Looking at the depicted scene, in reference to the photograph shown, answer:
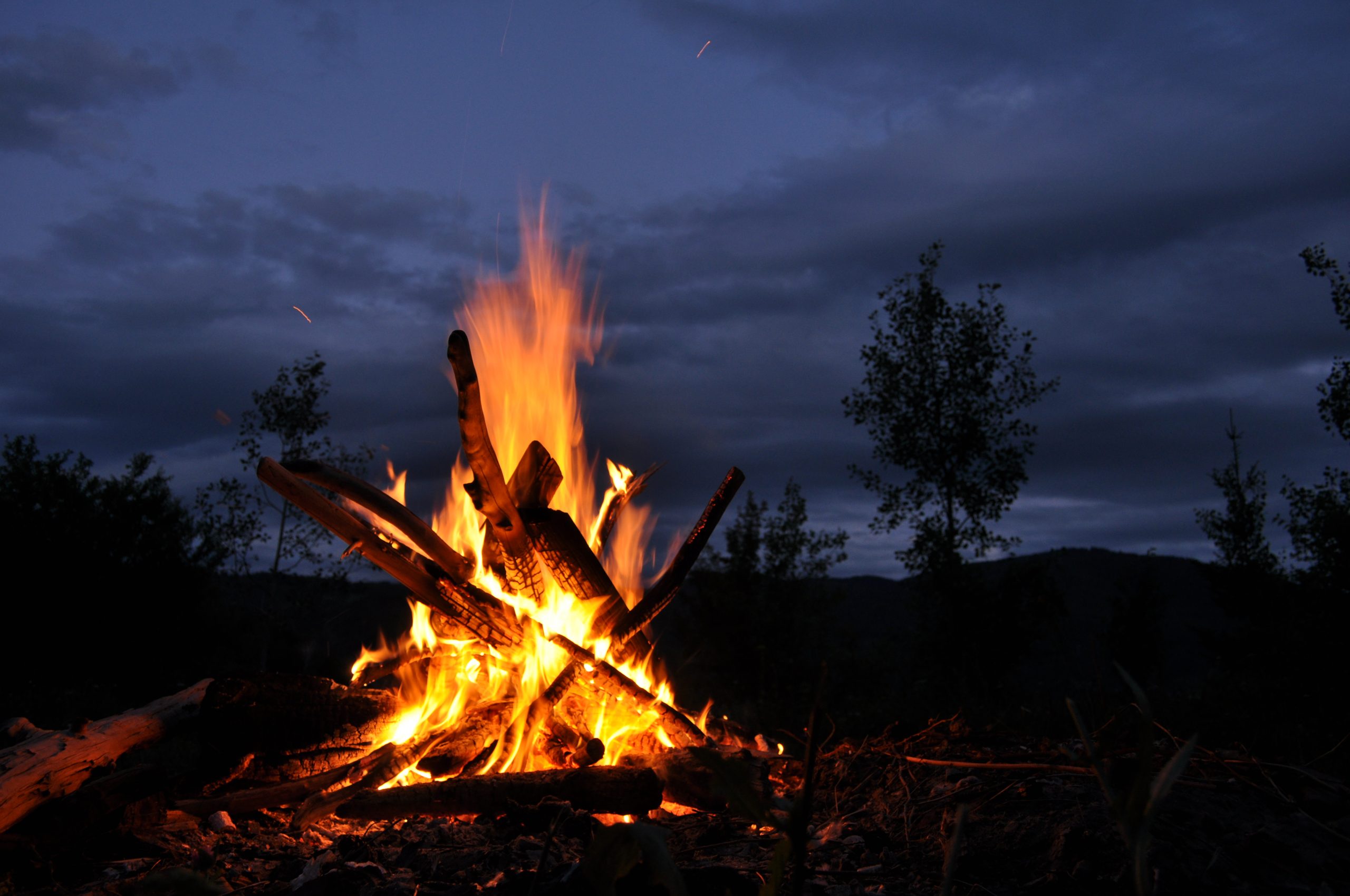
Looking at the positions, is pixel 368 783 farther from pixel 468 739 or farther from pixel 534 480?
pixel 534 480

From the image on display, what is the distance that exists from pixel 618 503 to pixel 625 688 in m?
1.35

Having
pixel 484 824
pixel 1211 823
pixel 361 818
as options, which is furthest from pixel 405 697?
pixel 1211 823

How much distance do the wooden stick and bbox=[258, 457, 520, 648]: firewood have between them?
1.13 ft

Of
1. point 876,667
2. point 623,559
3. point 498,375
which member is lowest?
point 876,667

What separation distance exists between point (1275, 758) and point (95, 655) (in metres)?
15.9

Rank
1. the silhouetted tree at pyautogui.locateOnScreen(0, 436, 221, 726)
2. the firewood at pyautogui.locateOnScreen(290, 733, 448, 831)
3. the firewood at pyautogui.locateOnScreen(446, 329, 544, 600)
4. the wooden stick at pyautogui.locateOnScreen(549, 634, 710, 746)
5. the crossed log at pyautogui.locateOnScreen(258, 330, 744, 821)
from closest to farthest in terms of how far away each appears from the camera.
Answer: the firewood at pyautogui.locateOnScreen(290, 733, 448, 831) → the firewood at pyautogui.locateOnScreen(446, 329, 544, 600) → the crossed log at pyautogui.locateOnScreen(258, 330, 744, 821) → the wooden stick at pyautogui.locateOnScreen(549, 634, 710, 746) → the silhouetted tree at pyautogui.locateOnScreen(0, 436, 221, 726)

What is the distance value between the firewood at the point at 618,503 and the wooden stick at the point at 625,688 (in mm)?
965

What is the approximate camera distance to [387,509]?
157 inches

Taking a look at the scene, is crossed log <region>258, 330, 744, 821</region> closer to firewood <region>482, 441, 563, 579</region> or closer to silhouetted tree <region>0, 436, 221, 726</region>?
firewood <region>482, 441, 563, 579</region>

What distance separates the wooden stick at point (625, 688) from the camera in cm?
414

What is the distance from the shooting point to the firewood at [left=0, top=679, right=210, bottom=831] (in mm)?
2963

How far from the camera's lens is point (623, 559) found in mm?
5305

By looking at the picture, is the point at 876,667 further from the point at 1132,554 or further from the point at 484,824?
the point at 1132,554

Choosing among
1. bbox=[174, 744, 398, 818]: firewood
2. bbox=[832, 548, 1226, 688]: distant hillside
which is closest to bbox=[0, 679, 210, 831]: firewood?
bbox=[174, 744, 398, 818]: firewood
